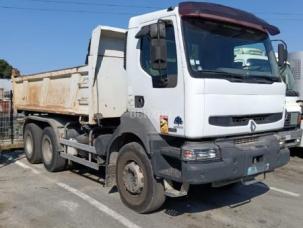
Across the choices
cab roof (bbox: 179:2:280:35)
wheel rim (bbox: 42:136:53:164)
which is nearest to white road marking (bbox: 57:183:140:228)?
wheel rim (bbox: 42:136:53:164)

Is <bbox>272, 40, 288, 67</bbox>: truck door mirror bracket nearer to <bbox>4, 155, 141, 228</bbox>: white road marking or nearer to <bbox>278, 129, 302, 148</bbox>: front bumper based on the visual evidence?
<bbox>278, 129, 302, 148</bbox>: front bumper

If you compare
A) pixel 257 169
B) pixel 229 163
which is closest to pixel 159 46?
pixel 229 163

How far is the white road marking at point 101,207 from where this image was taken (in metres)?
6.06

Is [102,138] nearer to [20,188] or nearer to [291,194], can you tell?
[20,188]

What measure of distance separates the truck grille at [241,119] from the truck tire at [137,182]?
1166 mm

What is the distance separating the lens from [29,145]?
1053 centimetres

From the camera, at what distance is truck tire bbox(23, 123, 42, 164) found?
1013cm

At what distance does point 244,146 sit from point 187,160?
1042 millimetres

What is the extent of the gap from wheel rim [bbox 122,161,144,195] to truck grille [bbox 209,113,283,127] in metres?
1.43

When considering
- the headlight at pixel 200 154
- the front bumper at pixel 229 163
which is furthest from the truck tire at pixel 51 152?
the headlight at pixel 200 154

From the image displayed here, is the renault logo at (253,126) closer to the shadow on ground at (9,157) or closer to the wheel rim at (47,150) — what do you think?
the wheel rim at (47,150)

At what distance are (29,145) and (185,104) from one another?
6.08m

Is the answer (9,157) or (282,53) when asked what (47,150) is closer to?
(9,157)

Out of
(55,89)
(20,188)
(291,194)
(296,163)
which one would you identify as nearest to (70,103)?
(55,89)
